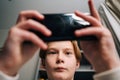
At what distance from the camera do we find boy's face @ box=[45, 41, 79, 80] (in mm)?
1104

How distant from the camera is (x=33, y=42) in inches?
20.0

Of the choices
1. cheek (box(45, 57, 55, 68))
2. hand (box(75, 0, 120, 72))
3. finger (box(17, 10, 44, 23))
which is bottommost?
cheek (box(45, 57, 55, 68))

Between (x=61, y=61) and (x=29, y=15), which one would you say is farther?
(x=61, y=61)

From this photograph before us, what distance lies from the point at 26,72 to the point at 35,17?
172cm

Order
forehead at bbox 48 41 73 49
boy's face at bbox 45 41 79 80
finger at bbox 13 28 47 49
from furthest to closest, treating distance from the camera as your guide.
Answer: forehead at bbox 48 41 73 49 < boy's face at bbox 45 41 79 80 < finger at bbox 13 28 47 49

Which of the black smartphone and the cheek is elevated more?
the black smartphone

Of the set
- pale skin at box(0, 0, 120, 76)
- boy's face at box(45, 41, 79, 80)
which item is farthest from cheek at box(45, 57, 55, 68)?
pale skin at box(0, 0, 120, 76)

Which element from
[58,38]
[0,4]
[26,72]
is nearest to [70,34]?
[58,38]

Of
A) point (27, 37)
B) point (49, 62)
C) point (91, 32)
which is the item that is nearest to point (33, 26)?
point (27, 37)

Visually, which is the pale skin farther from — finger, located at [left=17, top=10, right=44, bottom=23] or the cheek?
the cheek

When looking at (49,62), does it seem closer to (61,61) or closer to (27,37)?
(61,61)

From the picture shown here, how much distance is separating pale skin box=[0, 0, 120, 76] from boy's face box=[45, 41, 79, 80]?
21.0 inches

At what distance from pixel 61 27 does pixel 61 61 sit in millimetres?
606

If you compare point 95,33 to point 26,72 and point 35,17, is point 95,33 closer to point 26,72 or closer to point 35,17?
point 35,17
